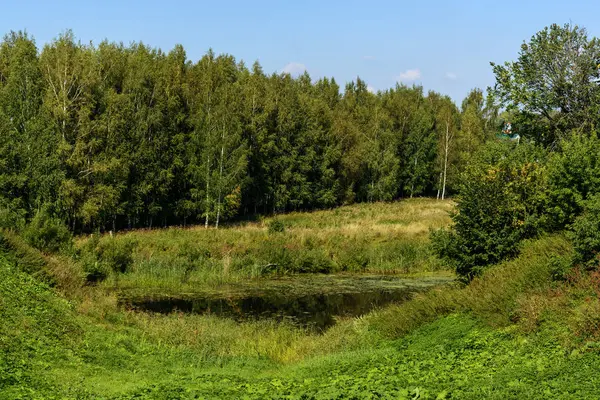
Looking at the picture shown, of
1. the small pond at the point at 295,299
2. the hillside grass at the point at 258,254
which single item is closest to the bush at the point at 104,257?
the hillside grass at the point at 258,254

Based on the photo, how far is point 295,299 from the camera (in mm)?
27578

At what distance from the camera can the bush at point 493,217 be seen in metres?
19.7

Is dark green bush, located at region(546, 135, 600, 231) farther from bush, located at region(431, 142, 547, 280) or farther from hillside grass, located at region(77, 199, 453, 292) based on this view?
hillside grass, located at region(77, 199, 453, 292)

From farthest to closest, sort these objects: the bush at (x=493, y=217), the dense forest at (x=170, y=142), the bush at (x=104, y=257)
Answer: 1. the dense forest at (x=170, y=142)
2. the bush at (x=104, y=257)
3. the bush at (x=493, y=217)

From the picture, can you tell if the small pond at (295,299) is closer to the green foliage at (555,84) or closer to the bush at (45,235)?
the bush at (45,235)

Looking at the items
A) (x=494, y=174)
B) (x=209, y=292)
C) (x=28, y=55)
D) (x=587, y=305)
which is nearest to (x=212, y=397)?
(x=587, y=305)

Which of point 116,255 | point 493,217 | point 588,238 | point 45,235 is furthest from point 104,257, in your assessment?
point 588,238

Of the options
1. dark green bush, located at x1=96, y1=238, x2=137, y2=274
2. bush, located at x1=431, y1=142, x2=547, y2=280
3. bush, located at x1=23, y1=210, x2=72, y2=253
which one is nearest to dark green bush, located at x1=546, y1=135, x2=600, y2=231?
bush, located at x1=431, y1=142, x2=547, y2=280

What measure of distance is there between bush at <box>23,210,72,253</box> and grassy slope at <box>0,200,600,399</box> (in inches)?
226

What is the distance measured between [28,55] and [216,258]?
28.4 m

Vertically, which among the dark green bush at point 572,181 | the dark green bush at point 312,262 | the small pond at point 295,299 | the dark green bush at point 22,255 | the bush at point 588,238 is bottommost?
the small pond at point 295,299

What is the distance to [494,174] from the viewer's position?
20.8 metres

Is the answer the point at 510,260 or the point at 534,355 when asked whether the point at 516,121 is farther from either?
the point at 534,355

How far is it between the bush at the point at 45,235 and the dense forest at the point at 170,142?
1057 millimetres
